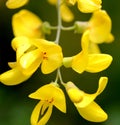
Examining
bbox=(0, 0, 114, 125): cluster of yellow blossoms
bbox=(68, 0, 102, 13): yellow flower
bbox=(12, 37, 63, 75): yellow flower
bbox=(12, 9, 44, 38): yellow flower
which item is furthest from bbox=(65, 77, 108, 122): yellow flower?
bbox=(12, 9, 44, 38): yellow flower

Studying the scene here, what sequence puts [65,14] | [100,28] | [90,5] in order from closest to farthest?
[90,5], [100,28], [65,14]

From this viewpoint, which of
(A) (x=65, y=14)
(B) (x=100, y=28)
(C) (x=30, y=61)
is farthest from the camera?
(A) (x=65, y=14)

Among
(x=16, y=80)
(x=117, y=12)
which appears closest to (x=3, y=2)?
(x=117, y=12)

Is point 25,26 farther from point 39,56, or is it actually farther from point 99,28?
point 39,56

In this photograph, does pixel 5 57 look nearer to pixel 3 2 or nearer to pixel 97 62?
pixel 3 2

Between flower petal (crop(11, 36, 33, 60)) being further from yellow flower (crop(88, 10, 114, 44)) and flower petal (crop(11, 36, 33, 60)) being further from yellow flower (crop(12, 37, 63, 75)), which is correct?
yellow flower (crop(88, 10, 114, 44))

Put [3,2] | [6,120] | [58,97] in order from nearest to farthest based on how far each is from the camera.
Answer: [58,97] < [6,120] < [3,2]

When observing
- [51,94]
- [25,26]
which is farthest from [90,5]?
[25,26]
